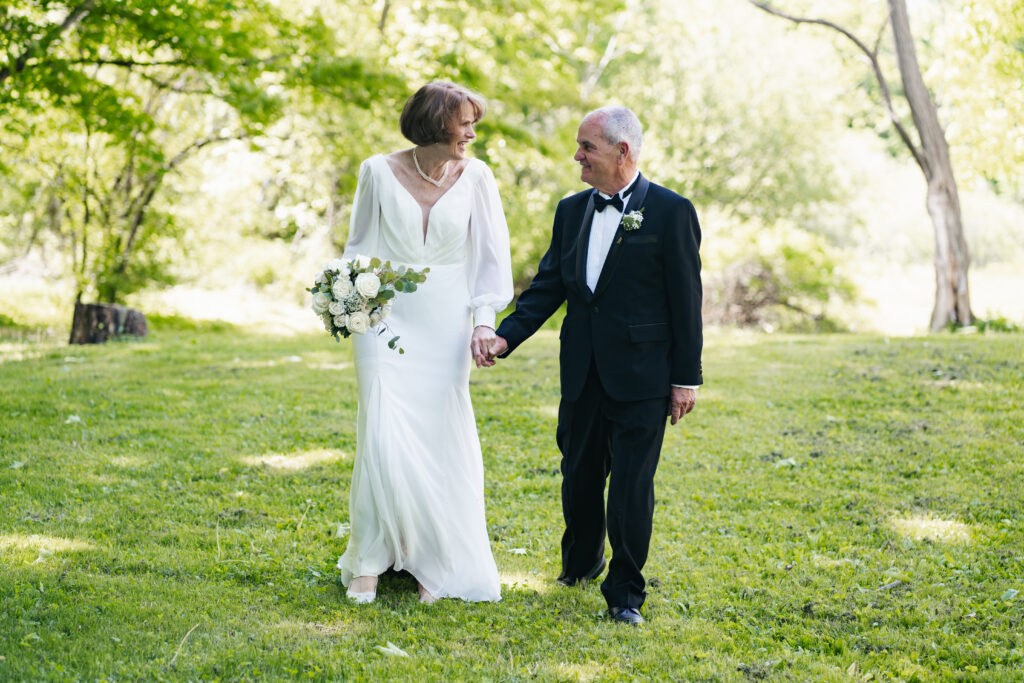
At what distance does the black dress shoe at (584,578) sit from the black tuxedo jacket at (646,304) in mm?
1026

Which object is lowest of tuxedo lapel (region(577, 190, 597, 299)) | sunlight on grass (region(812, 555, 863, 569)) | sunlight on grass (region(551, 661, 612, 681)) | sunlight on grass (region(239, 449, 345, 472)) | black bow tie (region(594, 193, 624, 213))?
sunlight on grass (region(551, 661, 612, 681))

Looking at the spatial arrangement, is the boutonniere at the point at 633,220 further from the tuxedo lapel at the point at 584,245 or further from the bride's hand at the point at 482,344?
the bride's hand at the point at 482,344

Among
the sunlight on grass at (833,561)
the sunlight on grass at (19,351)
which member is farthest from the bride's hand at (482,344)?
the sunlight on grass at (19,351)

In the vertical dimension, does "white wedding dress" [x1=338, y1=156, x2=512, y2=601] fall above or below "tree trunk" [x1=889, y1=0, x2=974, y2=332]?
below

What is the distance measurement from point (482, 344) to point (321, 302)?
0.78 meters

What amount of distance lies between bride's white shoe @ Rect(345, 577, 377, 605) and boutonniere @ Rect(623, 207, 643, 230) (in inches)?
80.6

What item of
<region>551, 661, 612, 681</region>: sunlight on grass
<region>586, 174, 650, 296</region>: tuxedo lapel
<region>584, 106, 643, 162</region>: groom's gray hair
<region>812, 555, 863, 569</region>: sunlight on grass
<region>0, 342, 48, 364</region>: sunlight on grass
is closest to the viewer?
<region>551, 661, 612, 681</region>: sunlight on grass

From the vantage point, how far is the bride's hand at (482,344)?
455 centimetres

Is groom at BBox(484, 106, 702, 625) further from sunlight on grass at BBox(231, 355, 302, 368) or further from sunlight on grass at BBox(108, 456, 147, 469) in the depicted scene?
sunlight on grass at BBox(231, 355, 302, 368)

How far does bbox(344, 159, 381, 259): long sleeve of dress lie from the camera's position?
459 cm

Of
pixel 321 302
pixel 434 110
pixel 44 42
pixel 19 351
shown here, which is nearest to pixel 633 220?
pixel 434 110

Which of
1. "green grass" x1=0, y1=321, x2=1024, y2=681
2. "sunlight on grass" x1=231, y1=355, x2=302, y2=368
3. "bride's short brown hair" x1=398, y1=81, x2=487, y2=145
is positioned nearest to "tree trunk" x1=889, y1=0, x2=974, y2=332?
"green grass" x1=0, y1=321, x2=1024, y2=681

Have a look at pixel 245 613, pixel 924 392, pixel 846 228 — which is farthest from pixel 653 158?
pixel 245 613

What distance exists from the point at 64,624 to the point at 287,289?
18760mm
